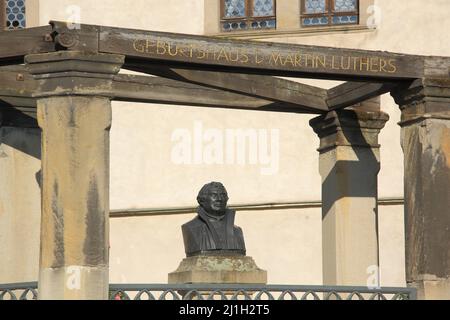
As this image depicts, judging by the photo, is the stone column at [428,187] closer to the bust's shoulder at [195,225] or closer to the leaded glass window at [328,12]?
the bust's shoulder at [195,225]

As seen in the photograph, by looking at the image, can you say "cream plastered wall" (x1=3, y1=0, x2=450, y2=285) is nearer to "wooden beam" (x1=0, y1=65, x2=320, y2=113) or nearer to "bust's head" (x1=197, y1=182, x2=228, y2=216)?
"wooden beam" (x1=0, y1=65, x2=320, y2=113)

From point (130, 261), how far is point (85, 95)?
1092 centimetres

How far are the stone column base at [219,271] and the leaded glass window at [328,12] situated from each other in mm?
8600

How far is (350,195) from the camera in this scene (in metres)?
20.1

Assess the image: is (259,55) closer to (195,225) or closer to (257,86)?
(257,86)

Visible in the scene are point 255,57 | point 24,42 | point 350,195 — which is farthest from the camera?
point 350,195

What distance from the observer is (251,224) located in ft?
88.5

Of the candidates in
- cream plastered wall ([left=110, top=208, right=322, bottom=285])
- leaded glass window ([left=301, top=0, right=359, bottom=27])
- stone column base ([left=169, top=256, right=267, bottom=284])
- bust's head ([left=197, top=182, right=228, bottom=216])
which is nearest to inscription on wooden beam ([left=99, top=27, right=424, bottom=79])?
bust's head ([left=197, top=182, right=228, bottom=216])

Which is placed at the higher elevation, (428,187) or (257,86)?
(257,86)

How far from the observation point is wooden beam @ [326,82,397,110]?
19.0m

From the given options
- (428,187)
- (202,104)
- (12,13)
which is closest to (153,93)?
(202,104)

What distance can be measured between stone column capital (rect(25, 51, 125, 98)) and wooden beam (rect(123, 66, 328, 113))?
817 mm

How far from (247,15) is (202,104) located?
782 centimetres
